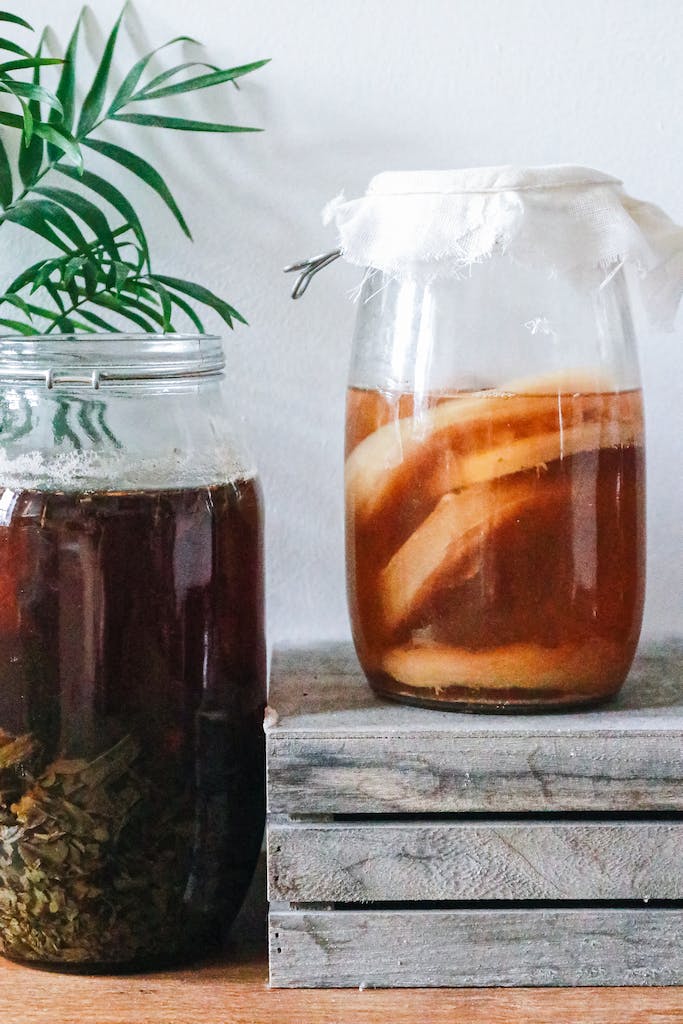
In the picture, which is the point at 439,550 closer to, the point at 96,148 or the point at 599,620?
the point at 599,620

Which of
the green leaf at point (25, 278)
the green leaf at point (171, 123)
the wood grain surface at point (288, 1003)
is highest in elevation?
the green leaf at point (171, 123)

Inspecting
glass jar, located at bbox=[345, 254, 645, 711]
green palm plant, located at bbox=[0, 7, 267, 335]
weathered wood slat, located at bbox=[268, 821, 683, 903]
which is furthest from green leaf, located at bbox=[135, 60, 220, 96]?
weathered wood slat, located at bbox=[268, 821, 683, 903]

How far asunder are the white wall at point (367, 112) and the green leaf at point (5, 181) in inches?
2.9

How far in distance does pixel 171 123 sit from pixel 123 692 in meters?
0.37

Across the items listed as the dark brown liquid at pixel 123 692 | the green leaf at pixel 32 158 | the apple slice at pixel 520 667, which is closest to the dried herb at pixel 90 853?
the dark brown liquid at pixel 123 692

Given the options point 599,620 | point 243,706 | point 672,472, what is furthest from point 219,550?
point 672,472

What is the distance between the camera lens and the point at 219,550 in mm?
649

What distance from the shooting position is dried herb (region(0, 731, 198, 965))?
→ 0.62 m

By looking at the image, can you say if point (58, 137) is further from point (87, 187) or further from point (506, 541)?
point (506, 541)

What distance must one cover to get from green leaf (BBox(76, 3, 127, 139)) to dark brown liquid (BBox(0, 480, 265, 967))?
29 cm

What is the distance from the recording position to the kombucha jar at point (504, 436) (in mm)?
638

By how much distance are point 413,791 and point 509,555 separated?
13cm

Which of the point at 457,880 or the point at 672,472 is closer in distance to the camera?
the point at 457,880

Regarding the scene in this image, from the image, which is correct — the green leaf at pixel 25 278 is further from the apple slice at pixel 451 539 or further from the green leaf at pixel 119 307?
the apple slice at pixel 451 539
